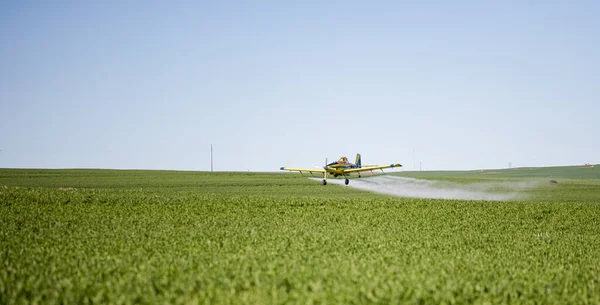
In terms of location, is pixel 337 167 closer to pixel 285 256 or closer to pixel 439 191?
pixel 439 191

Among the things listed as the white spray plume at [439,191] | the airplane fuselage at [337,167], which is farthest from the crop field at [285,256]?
the airplane fuselage at [337,167]

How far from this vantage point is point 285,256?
1259cm

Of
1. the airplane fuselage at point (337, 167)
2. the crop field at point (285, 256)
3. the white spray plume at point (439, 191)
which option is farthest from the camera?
the airplane fuselage at point (337, 167)

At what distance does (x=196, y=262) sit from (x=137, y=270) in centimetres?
146

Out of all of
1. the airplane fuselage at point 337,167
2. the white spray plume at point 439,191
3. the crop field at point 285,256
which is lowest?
the white spray plume at point 439,191

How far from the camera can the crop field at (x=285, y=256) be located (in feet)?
29.5

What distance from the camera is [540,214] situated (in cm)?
2847

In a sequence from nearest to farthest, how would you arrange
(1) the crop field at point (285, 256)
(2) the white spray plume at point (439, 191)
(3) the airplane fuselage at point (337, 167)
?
(1) the crop field at point (285, 256)
(2) the white spray plume at point (439, 191)
(3) the airplane fuselage at point (337, 167)

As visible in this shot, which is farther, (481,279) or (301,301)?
(481,279)

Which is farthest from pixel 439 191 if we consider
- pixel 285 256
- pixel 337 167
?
pixel 285 256

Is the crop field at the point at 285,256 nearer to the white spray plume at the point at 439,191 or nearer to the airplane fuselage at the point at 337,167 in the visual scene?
the white spray plume at the point at 439,191

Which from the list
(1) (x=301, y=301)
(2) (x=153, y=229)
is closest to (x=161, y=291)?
(1) (x=301, y=301)

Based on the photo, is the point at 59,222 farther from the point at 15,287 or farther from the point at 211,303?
the point at 211,303

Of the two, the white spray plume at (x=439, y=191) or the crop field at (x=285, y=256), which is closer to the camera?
the crop field at (x=285, y=256)
